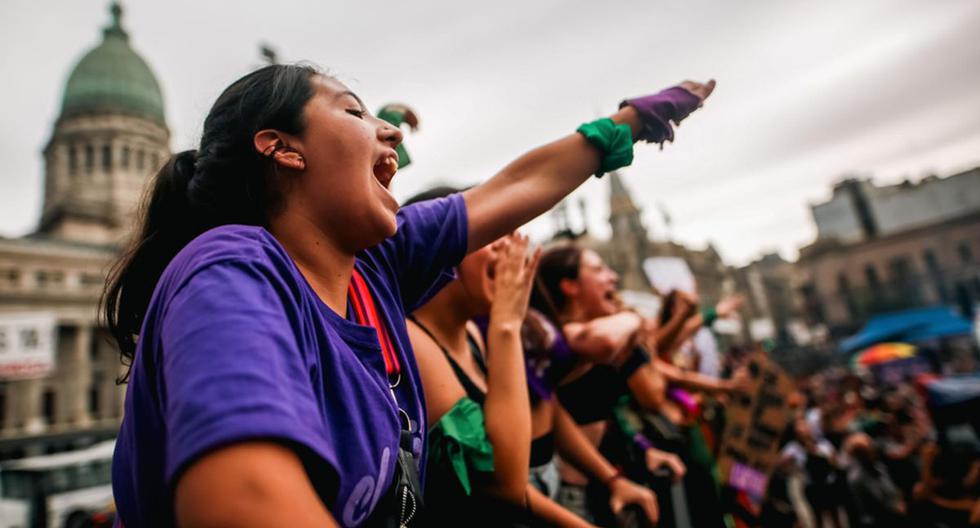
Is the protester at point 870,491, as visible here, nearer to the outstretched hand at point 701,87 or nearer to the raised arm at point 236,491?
the outstretched hand at point 701,87

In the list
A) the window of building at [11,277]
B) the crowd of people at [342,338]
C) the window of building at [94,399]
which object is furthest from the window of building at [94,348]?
the crowd of people at [342,338]

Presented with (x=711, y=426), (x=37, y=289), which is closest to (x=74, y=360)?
(x=37, y=289)

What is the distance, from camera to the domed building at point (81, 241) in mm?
39594

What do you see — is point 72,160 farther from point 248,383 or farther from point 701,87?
point 248,383

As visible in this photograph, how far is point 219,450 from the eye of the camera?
598mm

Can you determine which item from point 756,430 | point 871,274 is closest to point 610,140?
point 756,430

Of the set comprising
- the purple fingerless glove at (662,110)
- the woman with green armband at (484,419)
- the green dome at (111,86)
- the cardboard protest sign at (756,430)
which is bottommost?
the cardboard protest sign at (756,430)

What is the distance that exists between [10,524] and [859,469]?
15.7 meters

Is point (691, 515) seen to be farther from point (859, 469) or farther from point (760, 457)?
point (859, 469)

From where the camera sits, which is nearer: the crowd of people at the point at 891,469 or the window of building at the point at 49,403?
the crowd of people at the point at 891,469

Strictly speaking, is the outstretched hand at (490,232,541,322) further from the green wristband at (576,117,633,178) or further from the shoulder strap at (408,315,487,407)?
the green wristband at (576,117,633,178)

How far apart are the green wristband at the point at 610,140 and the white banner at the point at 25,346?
59.0 ft

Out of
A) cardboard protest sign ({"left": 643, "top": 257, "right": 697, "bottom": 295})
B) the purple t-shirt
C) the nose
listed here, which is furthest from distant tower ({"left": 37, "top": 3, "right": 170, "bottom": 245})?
the purple t-shirt

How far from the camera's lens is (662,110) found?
1.82m
